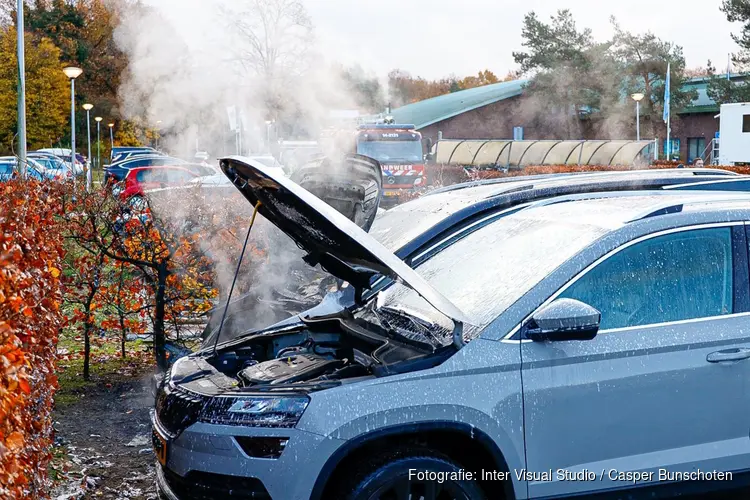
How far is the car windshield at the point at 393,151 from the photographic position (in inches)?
977

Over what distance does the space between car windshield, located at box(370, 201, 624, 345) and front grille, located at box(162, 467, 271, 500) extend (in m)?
0.98

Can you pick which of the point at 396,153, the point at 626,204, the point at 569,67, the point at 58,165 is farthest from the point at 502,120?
the point at 626,204

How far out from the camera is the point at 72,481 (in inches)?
200

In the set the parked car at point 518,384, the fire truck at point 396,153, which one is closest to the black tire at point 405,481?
the parked car at point 518,384

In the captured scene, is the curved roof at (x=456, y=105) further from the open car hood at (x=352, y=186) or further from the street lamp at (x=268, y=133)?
the open car hood at (x=352, y=186)

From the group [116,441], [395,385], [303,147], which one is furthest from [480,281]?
[303,147]

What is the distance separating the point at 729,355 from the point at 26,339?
9.76 ft

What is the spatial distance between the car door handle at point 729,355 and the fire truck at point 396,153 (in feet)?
69.3

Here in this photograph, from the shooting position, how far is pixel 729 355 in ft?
11.6

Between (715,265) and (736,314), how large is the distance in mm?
236

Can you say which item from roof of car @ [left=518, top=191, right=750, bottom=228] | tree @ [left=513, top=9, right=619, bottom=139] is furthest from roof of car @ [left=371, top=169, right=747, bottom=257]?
tree @ [left=513, top=9, right=619, bottom=139]

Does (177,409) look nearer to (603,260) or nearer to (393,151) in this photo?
(603,260)

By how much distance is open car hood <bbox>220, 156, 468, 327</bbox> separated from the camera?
335cm

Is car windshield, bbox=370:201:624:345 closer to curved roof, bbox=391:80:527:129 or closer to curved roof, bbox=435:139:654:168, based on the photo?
curved roof, bbox=435:139:654:168
